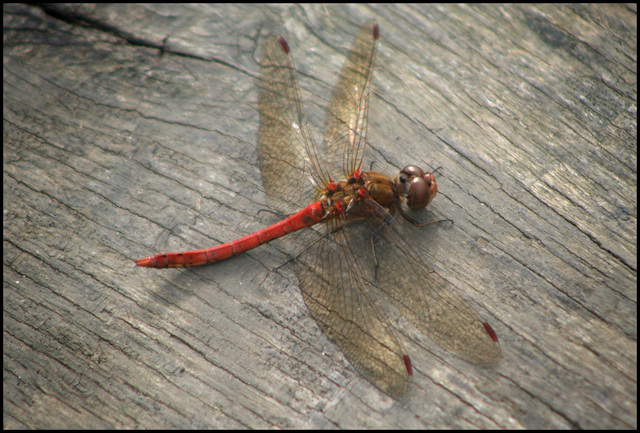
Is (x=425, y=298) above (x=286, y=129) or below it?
below

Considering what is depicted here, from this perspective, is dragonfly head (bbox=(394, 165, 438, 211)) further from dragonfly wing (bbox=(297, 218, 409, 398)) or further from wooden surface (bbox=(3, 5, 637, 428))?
dragonfly wing (bbox=(297, 218, 409, 398))

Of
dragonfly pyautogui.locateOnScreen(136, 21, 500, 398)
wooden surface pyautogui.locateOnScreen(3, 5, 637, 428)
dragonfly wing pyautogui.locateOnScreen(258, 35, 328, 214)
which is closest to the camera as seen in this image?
wooden surface pyautogui.locateOnScreen(3, 5, 637, 428)

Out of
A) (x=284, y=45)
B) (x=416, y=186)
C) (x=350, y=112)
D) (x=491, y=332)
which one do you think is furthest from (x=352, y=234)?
(x=284, y=45)

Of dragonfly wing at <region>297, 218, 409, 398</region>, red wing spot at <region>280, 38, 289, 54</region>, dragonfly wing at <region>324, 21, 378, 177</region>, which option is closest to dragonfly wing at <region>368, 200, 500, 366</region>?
dragonfly wing at <region>297, 218, 409, 398</region>

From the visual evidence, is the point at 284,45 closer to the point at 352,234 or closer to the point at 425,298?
the point at 352,234

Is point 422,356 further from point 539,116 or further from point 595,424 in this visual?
point 539,116

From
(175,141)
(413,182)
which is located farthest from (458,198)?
(175,141)
